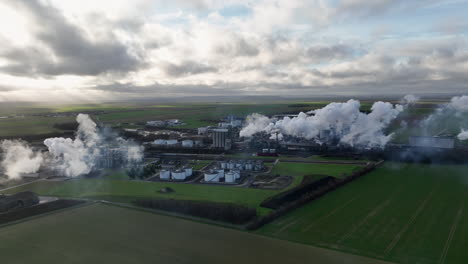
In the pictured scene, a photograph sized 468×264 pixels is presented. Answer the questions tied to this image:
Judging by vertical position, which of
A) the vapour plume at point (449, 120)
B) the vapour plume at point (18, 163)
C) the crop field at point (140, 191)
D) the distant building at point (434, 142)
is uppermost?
the vapour plume at point (449, 120)

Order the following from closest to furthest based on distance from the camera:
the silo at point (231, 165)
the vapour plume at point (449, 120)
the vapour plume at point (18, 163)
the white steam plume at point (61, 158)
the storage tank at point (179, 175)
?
the storage tank at point (179, 175) → the vapour plume at point (18, 163) → the white steam plume at point (61, 158) → the silo at point (231, 165) → the vapour plume at point (449, 120)

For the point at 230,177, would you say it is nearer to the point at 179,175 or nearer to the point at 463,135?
the point at 179,175

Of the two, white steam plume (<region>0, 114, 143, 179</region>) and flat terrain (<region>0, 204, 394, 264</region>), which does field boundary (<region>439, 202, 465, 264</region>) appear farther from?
white steam plume (<region>0, 114, 143, 179</region>)

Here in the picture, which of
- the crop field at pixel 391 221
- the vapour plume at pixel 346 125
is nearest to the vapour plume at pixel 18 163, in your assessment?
the crop field at pixel 391 221

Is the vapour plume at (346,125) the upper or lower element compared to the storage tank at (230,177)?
upper

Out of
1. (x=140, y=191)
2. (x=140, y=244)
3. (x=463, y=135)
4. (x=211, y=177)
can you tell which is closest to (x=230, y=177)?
(x=211, y=177)

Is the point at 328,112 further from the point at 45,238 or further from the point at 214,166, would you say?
the point at 45,238

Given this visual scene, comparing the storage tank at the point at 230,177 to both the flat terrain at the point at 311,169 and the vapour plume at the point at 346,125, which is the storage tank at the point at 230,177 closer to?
the flat terrain at the point at 311,169

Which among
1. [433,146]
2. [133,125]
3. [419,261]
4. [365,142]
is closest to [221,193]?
[419,261]
